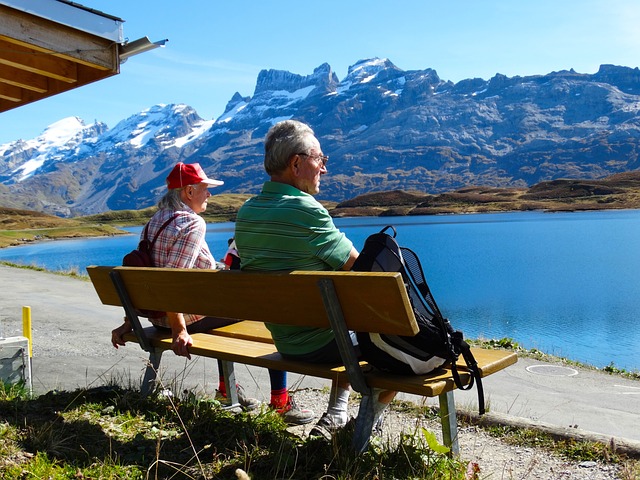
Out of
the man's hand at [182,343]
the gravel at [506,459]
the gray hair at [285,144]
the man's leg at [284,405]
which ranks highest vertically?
the gray hair at [285,144]

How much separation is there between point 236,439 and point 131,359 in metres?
3.88

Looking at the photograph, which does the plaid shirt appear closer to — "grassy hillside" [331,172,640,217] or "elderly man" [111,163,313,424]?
"elderly man" [111,163,313,424]

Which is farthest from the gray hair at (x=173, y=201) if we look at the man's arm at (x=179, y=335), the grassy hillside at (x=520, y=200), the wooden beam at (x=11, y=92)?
the grassy hillside at (x=520, y=200)

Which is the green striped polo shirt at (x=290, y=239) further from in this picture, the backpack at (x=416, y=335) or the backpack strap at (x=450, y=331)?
the backpack strap at (x=450, y=331)

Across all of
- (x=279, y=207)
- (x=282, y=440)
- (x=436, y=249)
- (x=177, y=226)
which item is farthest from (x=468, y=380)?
(x=436, y=249)

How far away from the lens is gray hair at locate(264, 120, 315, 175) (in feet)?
12.7

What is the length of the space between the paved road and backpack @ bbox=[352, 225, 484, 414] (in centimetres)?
182

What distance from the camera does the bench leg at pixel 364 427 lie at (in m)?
3.50

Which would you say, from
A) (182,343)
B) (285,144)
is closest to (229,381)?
(182,343)

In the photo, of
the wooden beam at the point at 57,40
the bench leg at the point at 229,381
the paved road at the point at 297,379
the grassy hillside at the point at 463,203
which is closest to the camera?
the bench leg at the point at 229,381

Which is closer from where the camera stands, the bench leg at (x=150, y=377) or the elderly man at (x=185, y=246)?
the elderly man at (x=185, y=246)

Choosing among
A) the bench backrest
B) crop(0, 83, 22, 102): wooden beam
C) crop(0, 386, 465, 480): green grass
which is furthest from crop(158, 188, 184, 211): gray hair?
crop(0, 83, 22, 102): wooden beam

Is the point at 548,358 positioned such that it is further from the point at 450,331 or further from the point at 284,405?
the point at 450,331

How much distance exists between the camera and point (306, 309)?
11.6 ft
